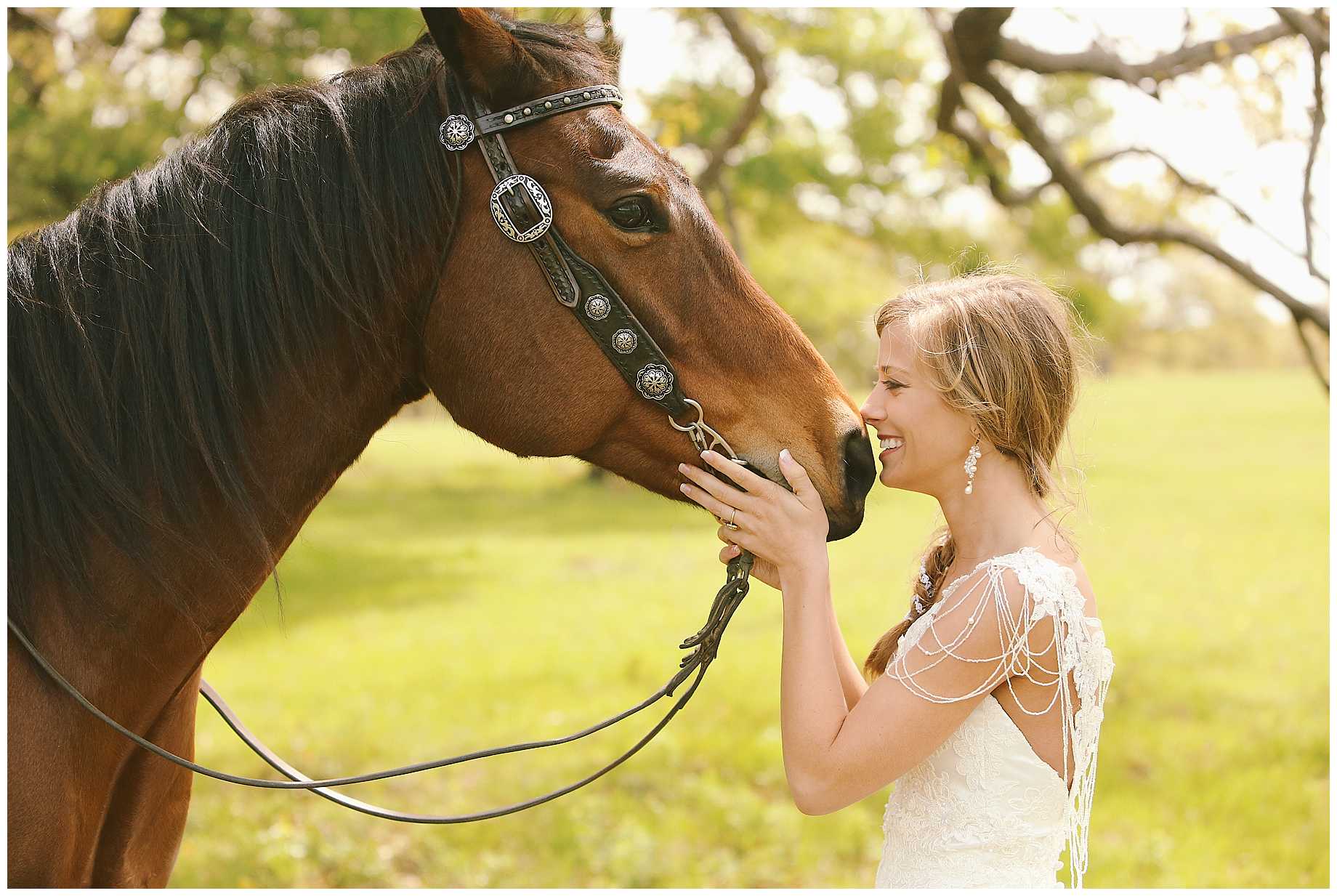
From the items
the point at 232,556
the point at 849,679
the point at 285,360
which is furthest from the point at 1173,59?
the point at 232,556

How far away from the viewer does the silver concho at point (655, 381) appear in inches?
75.4

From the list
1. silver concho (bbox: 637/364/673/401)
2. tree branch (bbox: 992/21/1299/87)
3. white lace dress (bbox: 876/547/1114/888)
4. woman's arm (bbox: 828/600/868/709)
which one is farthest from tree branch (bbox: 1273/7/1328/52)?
silver concho (bbox: 637/364/673/401)

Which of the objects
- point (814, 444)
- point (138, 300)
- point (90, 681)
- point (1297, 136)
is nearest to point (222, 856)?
point (90, 681)

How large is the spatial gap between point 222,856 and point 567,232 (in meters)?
3.93

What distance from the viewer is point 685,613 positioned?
32.7 ft

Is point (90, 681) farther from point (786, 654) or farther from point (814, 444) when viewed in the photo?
point (814, 444)

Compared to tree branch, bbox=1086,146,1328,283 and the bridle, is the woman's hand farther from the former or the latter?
tree branch, bbox=1086,146,1328,283

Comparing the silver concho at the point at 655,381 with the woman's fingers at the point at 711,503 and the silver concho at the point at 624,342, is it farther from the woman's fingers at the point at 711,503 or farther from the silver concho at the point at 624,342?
the woman's fingers at the point at 711,503

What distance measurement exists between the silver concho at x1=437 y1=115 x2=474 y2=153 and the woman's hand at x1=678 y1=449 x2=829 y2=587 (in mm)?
727

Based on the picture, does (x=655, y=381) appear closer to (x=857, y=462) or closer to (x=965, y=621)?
(x=857, y=462)

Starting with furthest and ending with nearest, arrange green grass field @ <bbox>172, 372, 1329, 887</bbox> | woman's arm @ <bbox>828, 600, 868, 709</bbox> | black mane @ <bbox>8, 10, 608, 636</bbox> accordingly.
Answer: green grass field @ <bbox>172, 372, 1329, 887</bbox> < woman's arm @ <bbox>828, 600, 868, 709</bbox> < black mane @ <bbox>8, 10, 608, 636</bbox>

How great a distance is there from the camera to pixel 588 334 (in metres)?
1.90

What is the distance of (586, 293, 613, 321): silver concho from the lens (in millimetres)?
1882

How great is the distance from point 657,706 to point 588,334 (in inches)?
234
